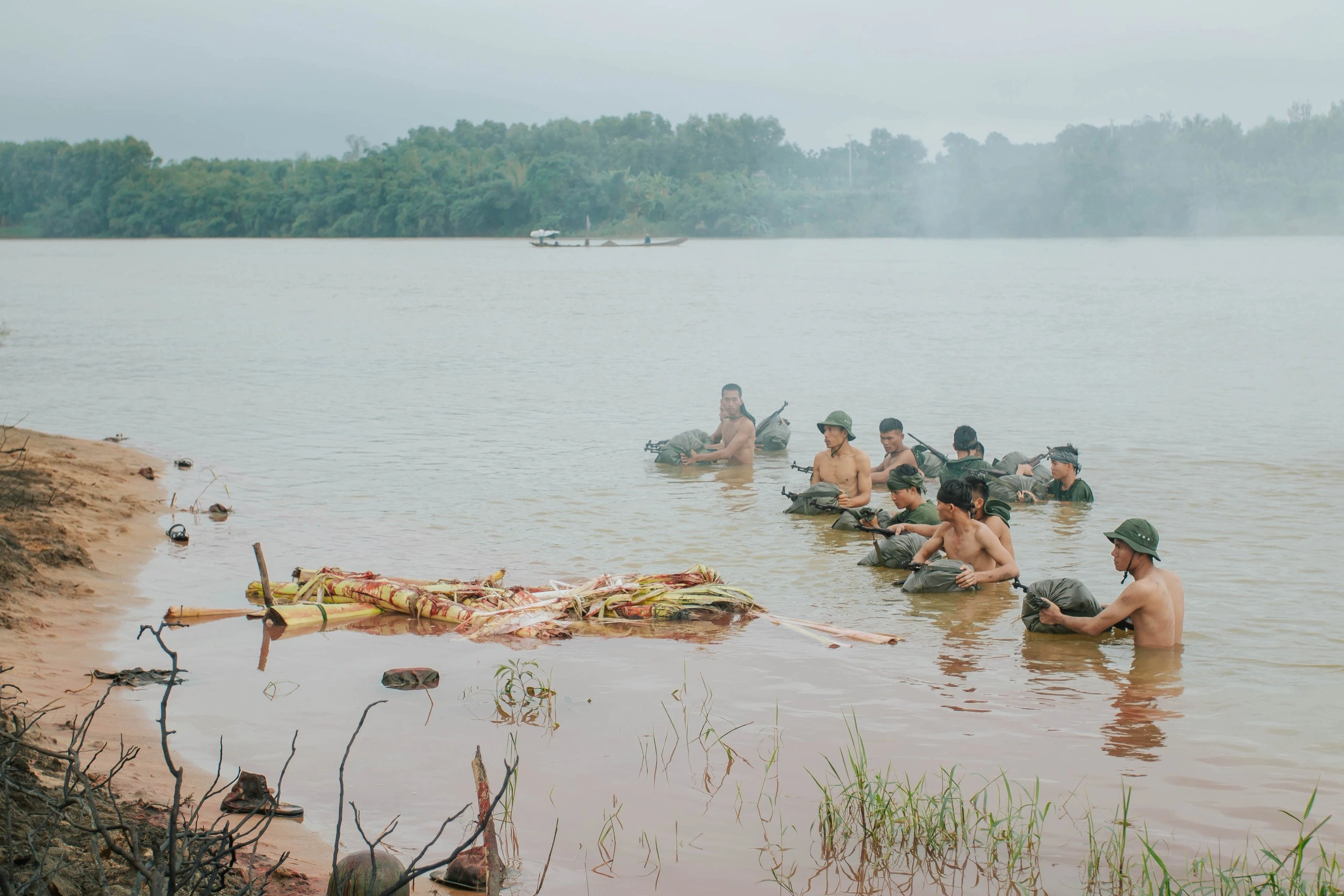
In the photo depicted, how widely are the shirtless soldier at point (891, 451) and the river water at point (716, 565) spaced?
3.89 feet

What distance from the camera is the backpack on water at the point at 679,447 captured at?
1502 cm

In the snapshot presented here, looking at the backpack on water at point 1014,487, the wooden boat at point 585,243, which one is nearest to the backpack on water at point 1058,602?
the backpack on water at point 1014,487

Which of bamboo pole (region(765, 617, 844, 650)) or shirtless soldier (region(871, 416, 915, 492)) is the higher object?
shirtless soldier (region(871, 416, 915, 492))

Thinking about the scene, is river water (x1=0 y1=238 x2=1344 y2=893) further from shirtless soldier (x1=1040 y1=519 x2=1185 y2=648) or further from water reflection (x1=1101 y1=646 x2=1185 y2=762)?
shirtless soldier (x1=1040 y1=519 x2=1185 y2=648)

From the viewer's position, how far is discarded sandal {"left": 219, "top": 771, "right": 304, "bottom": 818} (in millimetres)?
4773

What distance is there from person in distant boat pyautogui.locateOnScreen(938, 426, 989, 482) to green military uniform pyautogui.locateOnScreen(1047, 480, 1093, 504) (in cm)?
91

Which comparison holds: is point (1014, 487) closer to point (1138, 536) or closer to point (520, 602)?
point (1138, 536)

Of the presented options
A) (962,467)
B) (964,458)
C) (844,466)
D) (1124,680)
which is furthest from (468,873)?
(964,458)

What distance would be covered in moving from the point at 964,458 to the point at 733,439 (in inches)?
142

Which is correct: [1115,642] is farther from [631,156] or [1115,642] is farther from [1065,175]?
[631,156]

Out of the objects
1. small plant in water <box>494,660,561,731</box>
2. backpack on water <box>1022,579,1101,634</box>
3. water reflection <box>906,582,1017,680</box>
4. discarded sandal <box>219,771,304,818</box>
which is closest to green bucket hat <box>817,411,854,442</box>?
water reflection <box>906,582,1017,680</box>

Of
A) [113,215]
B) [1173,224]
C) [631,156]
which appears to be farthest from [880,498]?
[113,215]

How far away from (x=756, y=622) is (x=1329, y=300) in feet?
154

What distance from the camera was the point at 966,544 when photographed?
8.96 m
